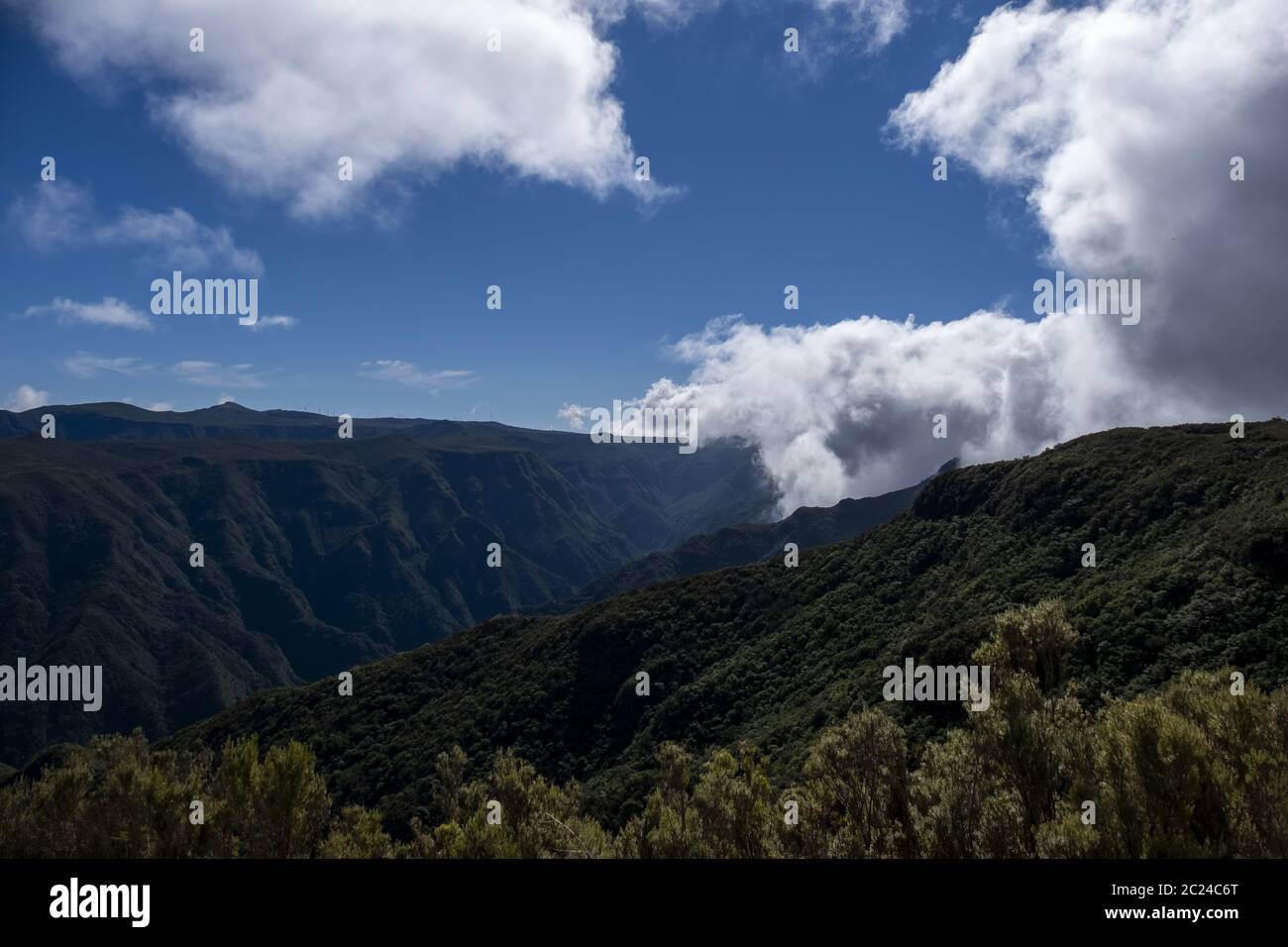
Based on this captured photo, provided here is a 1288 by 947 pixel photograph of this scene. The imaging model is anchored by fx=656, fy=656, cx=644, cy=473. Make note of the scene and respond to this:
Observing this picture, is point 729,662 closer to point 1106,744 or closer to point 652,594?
point 652,594

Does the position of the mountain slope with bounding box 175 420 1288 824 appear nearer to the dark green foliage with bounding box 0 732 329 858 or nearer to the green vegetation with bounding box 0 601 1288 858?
the green vegetation with bounding box 0 601 1288 858

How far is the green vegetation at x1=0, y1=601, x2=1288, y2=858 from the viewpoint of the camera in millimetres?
14781

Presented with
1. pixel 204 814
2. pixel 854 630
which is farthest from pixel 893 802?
pixel 854 630

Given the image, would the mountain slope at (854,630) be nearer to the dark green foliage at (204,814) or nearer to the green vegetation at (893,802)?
the green vegetation at (893,802)

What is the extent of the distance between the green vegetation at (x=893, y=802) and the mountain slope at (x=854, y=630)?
19772mm

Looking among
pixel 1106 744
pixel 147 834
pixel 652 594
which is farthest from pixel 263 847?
pixel 652 594

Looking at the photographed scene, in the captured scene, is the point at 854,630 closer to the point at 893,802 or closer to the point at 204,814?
the point at 893,802

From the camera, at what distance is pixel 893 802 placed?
22.0 metres

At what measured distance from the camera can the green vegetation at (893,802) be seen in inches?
582

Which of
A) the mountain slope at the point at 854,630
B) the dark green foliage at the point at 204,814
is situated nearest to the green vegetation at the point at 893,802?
the dark green foliage at the point at 204,814

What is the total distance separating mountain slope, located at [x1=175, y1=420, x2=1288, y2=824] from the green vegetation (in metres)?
19.8

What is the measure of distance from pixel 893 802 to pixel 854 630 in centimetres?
4563

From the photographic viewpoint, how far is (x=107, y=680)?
643ft
